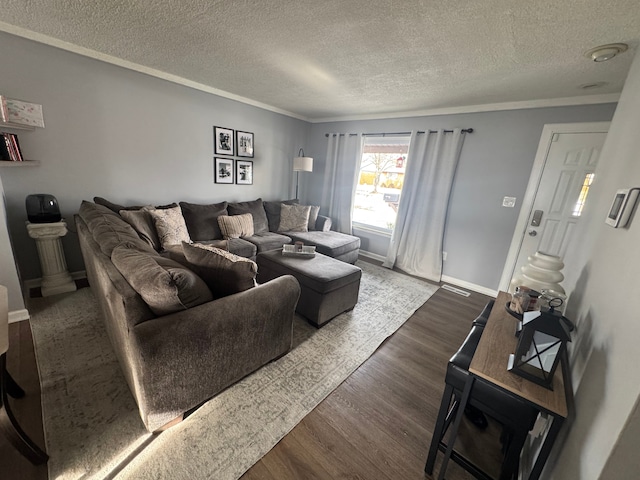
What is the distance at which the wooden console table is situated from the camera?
852 millimetres

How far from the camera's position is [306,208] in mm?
4180

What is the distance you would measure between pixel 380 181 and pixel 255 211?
2147 millimetres

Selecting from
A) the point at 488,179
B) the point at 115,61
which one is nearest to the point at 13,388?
the point at 115,61

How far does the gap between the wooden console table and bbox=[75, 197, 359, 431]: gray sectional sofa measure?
1.12m

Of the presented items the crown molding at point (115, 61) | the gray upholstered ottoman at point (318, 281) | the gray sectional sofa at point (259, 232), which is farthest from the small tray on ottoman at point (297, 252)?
the crown molding at point (115, 61)

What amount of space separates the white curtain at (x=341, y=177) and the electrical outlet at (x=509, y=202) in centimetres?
217

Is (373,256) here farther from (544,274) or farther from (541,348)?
(541,348)

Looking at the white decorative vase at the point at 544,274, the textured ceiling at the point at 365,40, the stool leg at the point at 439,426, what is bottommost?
the stool leg at the point at 439,426

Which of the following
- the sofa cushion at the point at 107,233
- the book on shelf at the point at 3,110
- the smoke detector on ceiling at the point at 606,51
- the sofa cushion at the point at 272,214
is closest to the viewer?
the sofa cushion at the point at 107,233

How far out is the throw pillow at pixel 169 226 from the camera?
8.98ft

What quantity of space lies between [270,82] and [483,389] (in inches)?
131

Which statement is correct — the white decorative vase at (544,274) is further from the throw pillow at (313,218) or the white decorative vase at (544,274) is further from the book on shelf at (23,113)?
the book on shelf at (23,113)

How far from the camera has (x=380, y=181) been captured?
432 cm

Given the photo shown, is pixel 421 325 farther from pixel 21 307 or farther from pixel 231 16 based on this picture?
pixel 21 307
